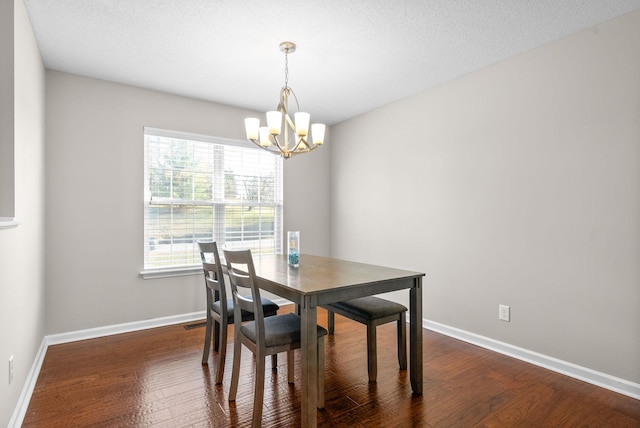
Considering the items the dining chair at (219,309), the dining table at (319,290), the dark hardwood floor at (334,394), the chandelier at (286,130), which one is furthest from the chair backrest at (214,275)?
the chandelier at (286,130)

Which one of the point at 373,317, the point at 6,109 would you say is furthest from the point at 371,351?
the point at 6,109

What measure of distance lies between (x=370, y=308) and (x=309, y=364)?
0.78 meters

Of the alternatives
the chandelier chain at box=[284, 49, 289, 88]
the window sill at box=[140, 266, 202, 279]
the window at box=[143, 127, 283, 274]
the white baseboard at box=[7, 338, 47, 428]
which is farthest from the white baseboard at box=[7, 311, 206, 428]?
the chandelier chain at box=[284, 49, 289, 88]

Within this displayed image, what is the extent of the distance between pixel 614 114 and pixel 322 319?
121 inches

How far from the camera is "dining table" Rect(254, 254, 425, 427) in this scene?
178 cm

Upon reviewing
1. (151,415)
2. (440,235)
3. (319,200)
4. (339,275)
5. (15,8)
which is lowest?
(151,415)

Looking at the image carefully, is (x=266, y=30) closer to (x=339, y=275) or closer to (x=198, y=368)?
(x=339, y=275)

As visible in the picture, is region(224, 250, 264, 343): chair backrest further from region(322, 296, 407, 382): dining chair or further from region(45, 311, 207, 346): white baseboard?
region(45, 311, 207, 346): white baseboard

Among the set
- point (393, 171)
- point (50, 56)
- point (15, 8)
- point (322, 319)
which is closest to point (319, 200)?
point (393, 171)

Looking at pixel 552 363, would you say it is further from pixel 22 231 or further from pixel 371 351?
pixel 22 231

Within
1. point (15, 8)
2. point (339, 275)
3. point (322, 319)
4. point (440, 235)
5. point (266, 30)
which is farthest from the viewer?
point (322, 319)

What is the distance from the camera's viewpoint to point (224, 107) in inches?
158

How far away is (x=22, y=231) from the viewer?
2.12m

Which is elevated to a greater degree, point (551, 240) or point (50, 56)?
point (50, 56)
